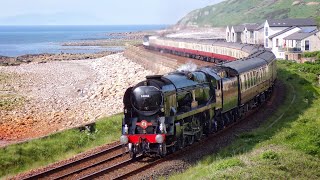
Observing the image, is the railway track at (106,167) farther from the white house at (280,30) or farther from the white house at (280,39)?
the white house at (280,30)

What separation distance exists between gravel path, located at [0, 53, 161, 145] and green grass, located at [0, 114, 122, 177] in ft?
23.4

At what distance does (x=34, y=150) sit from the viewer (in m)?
23.4

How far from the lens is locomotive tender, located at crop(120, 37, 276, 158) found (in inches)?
766

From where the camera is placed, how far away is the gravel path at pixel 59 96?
3647 centimetres

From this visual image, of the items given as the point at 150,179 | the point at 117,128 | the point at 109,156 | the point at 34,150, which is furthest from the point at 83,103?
the point at 150,179

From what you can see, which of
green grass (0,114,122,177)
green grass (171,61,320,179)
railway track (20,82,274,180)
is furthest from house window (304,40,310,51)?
railway track (20,82,274,180)

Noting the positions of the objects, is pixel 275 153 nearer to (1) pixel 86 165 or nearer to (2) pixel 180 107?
(2) pixel 180 107

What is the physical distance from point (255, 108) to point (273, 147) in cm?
1137

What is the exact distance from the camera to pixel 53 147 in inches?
952

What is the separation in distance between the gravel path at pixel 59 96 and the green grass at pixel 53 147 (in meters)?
7.12

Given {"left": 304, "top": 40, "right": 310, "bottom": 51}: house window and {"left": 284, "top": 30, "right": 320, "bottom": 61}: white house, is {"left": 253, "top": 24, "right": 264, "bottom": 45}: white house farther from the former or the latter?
{"left": 304, "top": 40, "right": 310, "bottom": 51}: house window

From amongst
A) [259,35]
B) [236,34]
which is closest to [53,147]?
[259,35]

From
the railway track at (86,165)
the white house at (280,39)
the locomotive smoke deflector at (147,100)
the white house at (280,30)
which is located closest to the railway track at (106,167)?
the railway track at (86,165)

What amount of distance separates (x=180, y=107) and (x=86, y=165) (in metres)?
4.99
